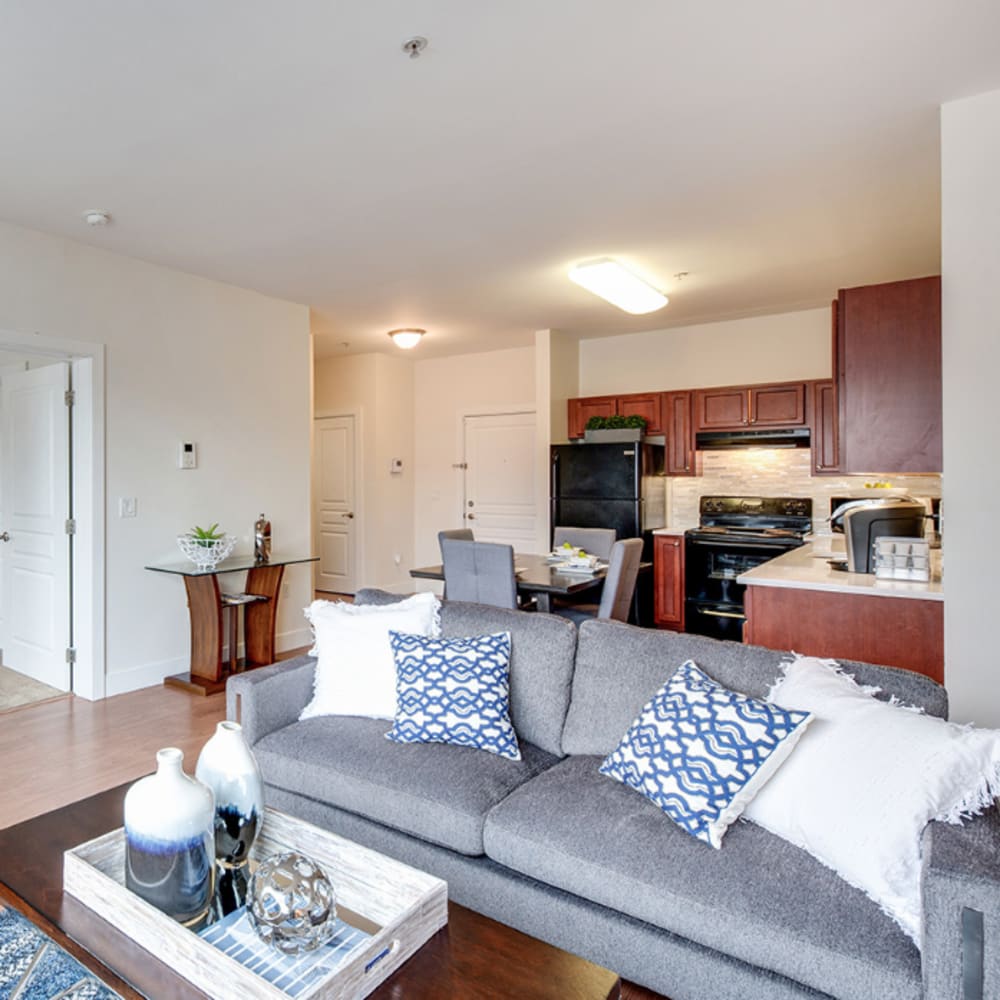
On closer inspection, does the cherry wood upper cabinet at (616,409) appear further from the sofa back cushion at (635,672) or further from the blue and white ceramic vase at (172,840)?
the blue and white ceramic vase at (172,840)

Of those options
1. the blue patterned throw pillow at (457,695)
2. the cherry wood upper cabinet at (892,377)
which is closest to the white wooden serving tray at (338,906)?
the blue patterned throw pillow at (457,695)

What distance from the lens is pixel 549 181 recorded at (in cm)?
300

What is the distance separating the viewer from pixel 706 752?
1.58 metres

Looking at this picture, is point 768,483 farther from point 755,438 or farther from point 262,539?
point 262,539

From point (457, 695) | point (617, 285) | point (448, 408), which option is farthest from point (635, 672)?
point (448, 408)

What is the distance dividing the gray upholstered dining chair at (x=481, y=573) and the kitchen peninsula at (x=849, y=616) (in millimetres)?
1163

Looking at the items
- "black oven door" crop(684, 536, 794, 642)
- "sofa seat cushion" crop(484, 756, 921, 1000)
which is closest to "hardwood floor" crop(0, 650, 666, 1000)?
"sofa seat cushion" crop(484, 756, 921, 1000)

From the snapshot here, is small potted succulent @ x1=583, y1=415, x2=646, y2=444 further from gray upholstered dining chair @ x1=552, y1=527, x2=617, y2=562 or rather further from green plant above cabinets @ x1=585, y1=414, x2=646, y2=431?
gray upholstered dining chair @ x1=552, y1=527, x2=617, y2=562

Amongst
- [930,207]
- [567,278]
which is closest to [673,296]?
[567,278]

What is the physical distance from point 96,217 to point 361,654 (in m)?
2.66

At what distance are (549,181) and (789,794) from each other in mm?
2612

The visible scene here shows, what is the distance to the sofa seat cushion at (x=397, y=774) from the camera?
1.73m

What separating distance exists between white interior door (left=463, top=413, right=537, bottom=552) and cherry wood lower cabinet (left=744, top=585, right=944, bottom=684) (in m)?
3.60

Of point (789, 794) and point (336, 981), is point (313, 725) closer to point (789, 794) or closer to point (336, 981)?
point (336, 981)
